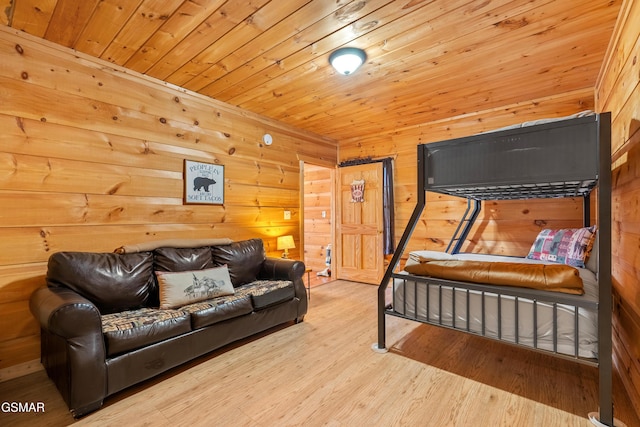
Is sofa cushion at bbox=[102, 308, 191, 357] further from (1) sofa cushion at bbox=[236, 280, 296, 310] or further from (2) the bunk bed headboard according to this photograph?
(2) the bunk bed headboard

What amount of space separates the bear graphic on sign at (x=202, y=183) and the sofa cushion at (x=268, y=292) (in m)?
1.21

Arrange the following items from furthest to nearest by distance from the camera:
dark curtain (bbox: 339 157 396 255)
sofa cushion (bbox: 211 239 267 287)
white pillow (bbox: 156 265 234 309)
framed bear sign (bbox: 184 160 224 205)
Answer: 1. dark curtain (bbox: 339 157 396 255)
2. framed bear sign (bbox: 184 160 224 205)
3. sofa cushion (bbox: 211 239 267 287)
4. white pillow (bbox: 156 265 234 309)

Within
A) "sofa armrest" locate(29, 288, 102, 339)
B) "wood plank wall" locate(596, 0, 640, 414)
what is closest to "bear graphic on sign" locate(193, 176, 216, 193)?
"sofa armrest" locate(29, 288, 102, 339)

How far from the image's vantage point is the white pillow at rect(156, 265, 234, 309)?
7.79ft

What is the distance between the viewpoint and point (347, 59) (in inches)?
98.2

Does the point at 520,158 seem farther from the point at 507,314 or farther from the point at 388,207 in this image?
the point at 388,207

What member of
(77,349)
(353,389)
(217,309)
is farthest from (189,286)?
(353,389)

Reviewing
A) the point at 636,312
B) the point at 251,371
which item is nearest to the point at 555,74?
the point at 636,312

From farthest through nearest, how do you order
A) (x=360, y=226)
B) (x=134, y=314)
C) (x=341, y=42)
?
1. (x=360, y=226)
2. (x=341, y=42)
3. (x=134, y=314)

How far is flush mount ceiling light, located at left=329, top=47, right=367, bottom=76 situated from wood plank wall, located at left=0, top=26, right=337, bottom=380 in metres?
1.65

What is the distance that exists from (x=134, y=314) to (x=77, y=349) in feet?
1.78

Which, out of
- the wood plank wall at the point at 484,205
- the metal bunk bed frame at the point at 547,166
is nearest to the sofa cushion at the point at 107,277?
the metal bunk bed frame at the point at 547,166

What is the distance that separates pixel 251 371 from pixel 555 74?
151 inches

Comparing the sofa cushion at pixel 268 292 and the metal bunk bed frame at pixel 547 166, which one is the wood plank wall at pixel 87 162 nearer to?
the sofa cushion at pixel 268 292
